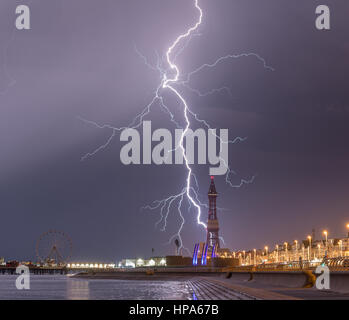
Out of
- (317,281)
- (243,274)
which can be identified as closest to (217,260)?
(243,274)

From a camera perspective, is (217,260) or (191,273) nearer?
(191,273)

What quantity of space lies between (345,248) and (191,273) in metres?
39.1

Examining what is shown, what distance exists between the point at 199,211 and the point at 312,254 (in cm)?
6086

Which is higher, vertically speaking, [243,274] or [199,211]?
[199,211]

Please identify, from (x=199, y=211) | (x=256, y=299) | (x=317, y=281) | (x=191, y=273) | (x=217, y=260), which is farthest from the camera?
(x=217, y=260)

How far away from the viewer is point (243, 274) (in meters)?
83.2
